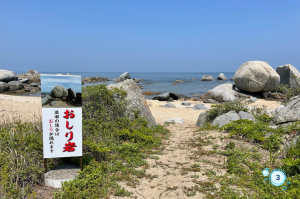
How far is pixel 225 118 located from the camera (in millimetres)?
9141

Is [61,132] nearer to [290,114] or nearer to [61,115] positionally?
[61,115]

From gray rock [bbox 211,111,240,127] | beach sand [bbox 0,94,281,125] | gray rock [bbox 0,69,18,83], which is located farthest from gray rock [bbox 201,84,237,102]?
gray rock [bbox 0,69,18,83]

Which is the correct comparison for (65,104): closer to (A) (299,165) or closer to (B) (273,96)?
(A) (299,165)

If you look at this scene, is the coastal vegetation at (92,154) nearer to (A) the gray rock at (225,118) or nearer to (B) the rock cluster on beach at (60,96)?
(B) the rock cluster on beach at (60,96)

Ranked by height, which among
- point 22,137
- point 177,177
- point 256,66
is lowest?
point 177,177

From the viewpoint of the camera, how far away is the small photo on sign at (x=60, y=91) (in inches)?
171

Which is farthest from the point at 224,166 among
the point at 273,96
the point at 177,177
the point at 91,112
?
the point at 273,96

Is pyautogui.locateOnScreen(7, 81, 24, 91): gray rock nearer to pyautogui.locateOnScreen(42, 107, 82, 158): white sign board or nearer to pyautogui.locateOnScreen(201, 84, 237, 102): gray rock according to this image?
pyautogui.locateOnScreen(201, 84, 237, 102): gray rock

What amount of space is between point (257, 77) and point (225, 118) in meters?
14.3

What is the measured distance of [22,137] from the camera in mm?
4949

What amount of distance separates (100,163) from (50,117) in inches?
67.5

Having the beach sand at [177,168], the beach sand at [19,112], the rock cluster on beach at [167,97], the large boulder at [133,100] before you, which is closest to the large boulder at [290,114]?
the beach sand at [177,168]

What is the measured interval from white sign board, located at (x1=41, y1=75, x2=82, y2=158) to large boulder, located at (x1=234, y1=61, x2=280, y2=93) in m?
20.2

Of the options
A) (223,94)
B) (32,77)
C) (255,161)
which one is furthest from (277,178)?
(32,77)
